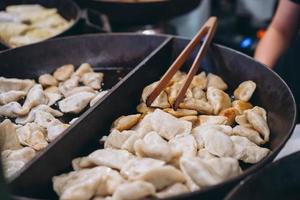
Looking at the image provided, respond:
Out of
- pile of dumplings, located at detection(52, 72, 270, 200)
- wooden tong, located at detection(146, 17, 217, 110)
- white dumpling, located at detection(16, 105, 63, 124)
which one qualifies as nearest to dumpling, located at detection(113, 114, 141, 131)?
pile of dumplings, located at detection(52, 72, 270, 200)

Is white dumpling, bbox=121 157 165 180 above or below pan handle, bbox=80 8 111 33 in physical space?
below

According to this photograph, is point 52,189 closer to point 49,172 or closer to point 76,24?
point 49,172

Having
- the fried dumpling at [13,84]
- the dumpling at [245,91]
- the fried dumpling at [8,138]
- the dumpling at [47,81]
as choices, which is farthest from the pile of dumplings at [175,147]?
the fried dumpling at [13,84]

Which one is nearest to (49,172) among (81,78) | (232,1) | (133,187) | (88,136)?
(88,136)

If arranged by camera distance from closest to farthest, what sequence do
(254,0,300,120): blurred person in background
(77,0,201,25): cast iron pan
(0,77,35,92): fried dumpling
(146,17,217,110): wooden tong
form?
(146,17,217,110): wooden tong, (0,77,35,92): fried dumpling, (77,0,201,25): cast iron pan, (254,0,300,120): blurred person in background

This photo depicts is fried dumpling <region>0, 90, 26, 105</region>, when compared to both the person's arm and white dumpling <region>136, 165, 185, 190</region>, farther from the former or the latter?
the person's arm
